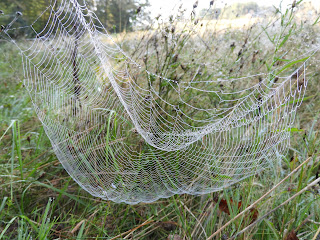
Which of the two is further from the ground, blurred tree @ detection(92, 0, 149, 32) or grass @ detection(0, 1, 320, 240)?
blurred tree @ detection(92, 0, 149, 32)

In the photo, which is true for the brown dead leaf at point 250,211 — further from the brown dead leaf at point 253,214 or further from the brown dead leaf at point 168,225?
the brown dead leaf at point 168,225

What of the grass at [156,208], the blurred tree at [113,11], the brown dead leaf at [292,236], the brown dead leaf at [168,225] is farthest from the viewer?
the blurred tree at [113,11]

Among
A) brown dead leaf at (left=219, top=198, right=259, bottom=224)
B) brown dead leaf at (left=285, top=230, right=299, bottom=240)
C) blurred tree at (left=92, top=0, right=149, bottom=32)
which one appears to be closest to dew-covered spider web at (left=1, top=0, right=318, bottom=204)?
brown dead leaf at (left=219, top=198, right=259, bottom=224)

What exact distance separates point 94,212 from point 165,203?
45 centimetres

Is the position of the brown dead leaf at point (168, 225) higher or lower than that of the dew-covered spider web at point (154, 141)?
lower

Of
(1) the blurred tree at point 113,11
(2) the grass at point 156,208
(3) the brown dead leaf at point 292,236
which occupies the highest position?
(1) the blurred tree at point 113,11

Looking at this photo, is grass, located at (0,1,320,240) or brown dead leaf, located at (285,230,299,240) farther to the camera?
grass, located at (0,1,320,240)

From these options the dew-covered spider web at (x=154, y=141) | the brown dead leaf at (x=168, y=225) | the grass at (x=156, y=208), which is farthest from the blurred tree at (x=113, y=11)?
the brown dead leaf at (x=168, y=225)

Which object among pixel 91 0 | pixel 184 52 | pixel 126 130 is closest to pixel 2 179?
pixel 126 130

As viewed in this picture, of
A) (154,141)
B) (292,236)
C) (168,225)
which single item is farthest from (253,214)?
(154,141)

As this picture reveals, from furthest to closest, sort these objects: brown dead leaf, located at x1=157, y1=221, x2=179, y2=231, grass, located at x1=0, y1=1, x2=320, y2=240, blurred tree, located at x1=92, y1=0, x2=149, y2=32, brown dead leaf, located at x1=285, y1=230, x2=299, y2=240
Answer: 1. blurred tree, located at x1=92, y1=0, x2=149, y2=32
2. brown dead leaf, located at x1=157, y1=221, x2=179, y2=231
3. grass, located at x1=0, y1=1, x2=320, y2=240
4. brown dead leaf, located at x1=285, y1=230, x2=299, y2=240

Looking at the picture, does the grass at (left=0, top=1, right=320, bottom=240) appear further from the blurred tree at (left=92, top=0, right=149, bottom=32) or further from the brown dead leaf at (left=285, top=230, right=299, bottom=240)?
the blurred tree at (left=92, top=0, right=149, bottom=32)

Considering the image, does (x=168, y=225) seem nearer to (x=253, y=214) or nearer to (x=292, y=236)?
(x=253, y=214)

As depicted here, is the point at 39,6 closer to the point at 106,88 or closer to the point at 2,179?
the point at 106,88
